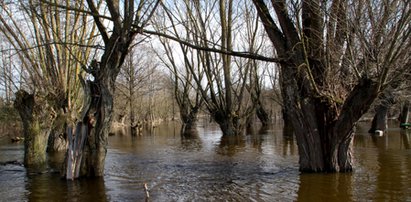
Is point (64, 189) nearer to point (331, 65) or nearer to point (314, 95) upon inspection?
point (314, 95)

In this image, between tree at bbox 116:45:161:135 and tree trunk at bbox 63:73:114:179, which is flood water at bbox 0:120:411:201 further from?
tree at bbox 116:45:161:135

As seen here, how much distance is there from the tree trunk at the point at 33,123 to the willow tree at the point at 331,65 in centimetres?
822

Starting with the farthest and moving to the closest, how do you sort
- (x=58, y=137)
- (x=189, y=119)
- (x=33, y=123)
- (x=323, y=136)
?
(x=189, y=119) < (x=58, y=137) < (x=33, y=123) < (x=323, y=136)

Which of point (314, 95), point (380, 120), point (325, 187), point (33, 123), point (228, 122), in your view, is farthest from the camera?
point (228, 122)

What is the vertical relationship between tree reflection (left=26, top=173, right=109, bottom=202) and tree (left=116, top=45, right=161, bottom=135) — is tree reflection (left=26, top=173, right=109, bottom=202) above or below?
below

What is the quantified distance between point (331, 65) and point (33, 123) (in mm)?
9816

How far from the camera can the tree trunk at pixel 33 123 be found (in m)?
13.9

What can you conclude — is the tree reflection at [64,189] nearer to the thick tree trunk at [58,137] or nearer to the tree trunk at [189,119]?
the thick tree trunk at [58,137]

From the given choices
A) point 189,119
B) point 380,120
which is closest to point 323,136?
point 380,120

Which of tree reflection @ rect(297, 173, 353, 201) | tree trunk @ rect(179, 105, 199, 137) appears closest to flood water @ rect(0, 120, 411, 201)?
tree reflection @ rect(297, 173, 353, 201)

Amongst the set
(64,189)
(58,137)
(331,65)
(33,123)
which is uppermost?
(331,65)

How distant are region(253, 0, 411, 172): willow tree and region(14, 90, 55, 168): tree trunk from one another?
8.22 metres

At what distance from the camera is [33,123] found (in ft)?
45.6

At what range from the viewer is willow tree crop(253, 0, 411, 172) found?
891 cm
